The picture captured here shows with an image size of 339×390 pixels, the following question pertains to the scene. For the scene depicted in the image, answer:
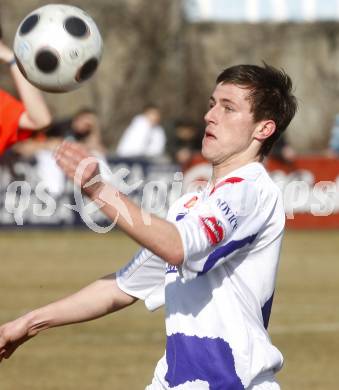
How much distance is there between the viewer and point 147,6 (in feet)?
107

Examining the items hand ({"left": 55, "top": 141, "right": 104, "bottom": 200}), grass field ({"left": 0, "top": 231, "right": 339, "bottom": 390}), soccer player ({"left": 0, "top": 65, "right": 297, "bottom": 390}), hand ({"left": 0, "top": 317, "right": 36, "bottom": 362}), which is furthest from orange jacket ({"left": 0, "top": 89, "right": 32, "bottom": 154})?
hand ({"left": 55, "top": 141, "right": 104, "bottom": 200})

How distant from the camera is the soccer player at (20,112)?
24.5 feet

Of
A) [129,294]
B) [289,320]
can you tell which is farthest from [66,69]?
[289,320]

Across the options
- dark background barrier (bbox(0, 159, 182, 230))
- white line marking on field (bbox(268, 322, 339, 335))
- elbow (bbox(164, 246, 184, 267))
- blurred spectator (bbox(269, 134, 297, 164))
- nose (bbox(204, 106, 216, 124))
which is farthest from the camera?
blurred spectator (bbox(269, 134, 297, 164))

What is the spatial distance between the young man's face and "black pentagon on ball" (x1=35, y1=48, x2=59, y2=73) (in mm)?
1288

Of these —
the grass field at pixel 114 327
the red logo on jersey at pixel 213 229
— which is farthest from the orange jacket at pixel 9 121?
the red logo on jersey at pixel 213 229

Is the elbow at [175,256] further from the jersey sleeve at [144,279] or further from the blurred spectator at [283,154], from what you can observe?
the blurred spectator at [283,154]

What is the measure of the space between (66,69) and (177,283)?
1.55m

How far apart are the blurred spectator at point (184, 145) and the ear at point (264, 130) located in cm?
1549

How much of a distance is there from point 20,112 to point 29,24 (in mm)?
1327

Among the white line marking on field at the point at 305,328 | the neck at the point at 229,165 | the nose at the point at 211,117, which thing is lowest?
the white line marking on field at the point at 305,328

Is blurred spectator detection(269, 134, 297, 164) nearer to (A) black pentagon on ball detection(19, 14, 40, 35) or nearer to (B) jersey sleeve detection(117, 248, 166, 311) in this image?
(A) black pentagon on ball detection(19, 14, 40, 35)

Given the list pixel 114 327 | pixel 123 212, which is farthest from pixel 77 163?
pixel 114 327

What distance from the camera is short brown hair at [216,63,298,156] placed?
16.6ft
